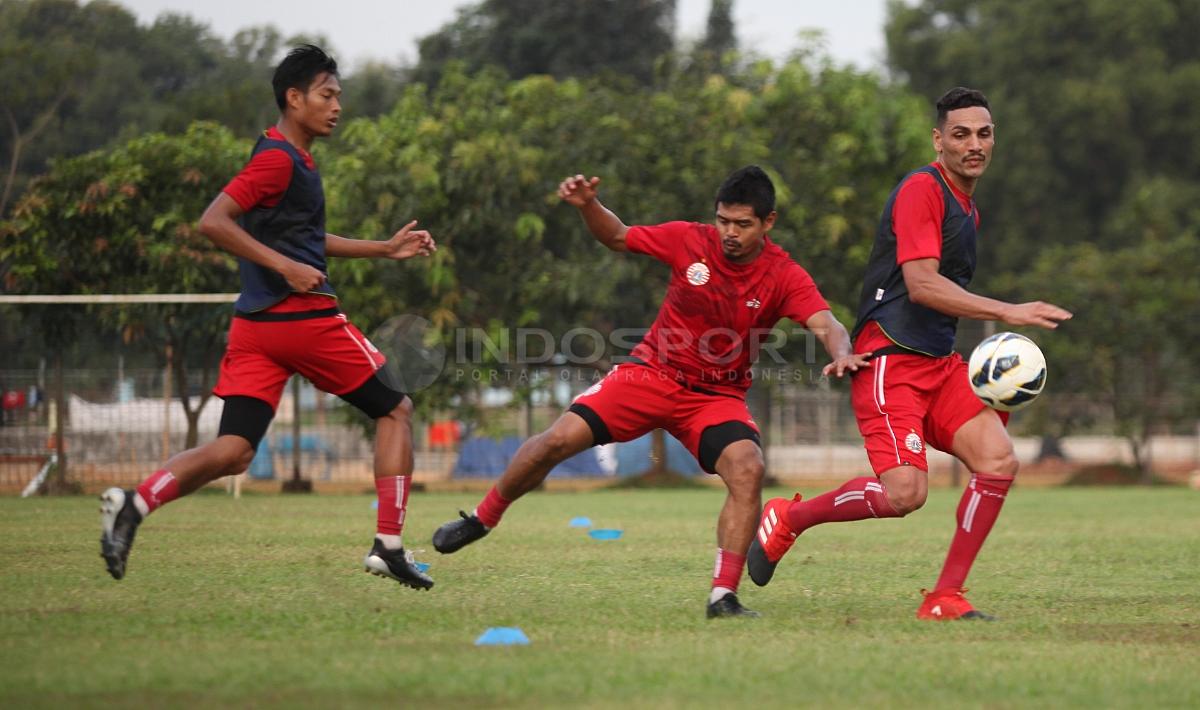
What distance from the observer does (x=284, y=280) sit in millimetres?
6586

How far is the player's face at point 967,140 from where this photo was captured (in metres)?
6.80

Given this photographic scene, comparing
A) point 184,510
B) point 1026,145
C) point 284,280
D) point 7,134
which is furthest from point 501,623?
point 1026,145

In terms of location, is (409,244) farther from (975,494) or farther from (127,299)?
(127,299)

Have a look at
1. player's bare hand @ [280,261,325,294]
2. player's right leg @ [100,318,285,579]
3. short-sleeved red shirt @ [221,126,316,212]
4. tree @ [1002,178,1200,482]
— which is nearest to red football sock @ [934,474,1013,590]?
player's bare hand @ [280,261,325,294]

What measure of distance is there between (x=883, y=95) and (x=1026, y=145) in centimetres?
2195

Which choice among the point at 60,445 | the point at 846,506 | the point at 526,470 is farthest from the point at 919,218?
the point at 60,445

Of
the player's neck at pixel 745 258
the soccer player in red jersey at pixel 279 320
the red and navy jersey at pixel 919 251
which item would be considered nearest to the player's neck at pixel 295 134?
the soccer player in red jersey at pixel 279 320

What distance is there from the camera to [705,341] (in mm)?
6941

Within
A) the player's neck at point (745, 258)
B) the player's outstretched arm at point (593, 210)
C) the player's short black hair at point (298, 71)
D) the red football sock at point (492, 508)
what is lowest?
the red football sock at point (492, 508)

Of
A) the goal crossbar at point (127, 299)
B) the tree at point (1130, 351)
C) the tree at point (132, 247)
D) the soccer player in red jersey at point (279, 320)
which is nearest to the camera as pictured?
the soccer player in red jersey at point (279, 320)

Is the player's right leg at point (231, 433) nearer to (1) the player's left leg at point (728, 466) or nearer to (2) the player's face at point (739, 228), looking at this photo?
(1) the player's left leg at point (728, 466)

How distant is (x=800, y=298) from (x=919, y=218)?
2.14 feet

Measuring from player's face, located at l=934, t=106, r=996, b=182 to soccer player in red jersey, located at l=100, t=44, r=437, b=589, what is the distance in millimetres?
2779

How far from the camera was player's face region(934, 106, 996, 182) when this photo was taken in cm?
680
